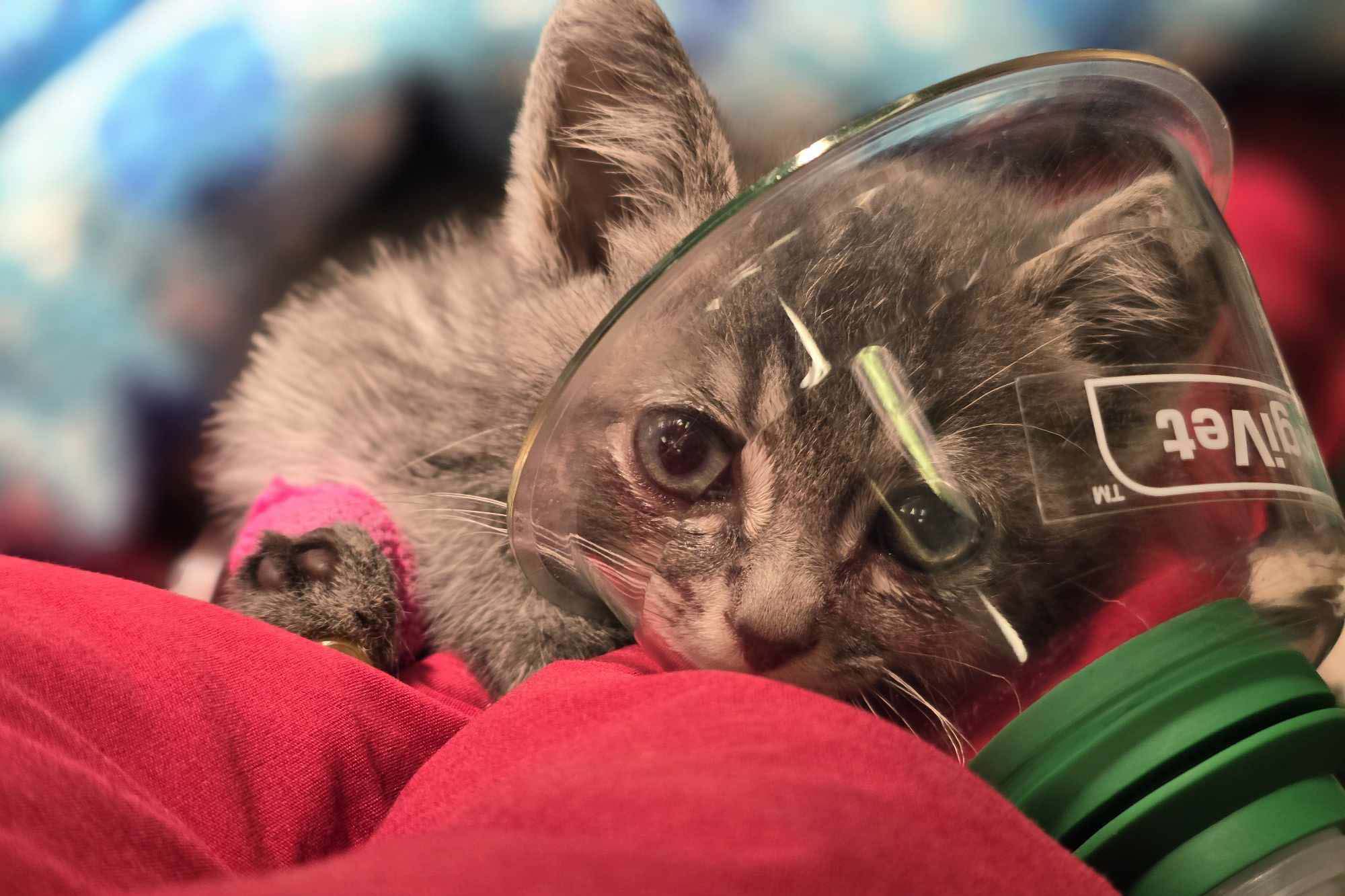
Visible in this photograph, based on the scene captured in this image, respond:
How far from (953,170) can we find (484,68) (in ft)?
2.37

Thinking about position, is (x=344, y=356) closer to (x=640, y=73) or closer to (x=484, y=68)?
(x=484, y=68)

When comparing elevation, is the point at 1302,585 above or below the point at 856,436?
below

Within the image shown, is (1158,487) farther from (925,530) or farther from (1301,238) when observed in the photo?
(1301,238)

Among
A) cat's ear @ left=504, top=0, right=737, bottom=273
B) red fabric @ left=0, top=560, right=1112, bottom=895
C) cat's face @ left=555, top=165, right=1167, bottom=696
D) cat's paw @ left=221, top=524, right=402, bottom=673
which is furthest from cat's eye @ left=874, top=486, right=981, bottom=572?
cat's paw @ left=221, top=524, right=402, bottom=673

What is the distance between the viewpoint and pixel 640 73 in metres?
0.92

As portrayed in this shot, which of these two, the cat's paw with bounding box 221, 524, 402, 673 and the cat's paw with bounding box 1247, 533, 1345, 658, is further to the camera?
the cat's paw with bounding box 221, 524, 402, 673

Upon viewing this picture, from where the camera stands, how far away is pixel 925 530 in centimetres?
58

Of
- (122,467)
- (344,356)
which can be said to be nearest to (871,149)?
(344,356)

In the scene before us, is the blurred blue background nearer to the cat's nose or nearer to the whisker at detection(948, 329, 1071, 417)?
the whisker at detection(948, 329, 1071, 417)

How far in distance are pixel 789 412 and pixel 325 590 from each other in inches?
21.5

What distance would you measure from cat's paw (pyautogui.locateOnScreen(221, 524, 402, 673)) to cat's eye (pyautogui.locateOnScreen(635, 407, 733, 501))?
0.41 metres

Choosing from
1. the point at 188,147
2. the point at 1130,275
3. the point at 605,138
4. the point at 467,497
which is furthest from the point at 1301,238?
the point at 188,147

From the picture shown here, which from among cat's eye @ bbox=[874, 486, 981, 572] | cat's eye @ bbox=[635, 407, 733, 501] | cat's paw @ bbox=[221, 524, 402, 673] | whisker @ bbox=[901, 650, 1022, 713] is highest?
cat's eye @ bbox=[635, 407, 733, 501]

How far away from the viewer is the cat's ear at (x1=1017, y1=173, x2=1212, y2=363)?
0.62 metres
